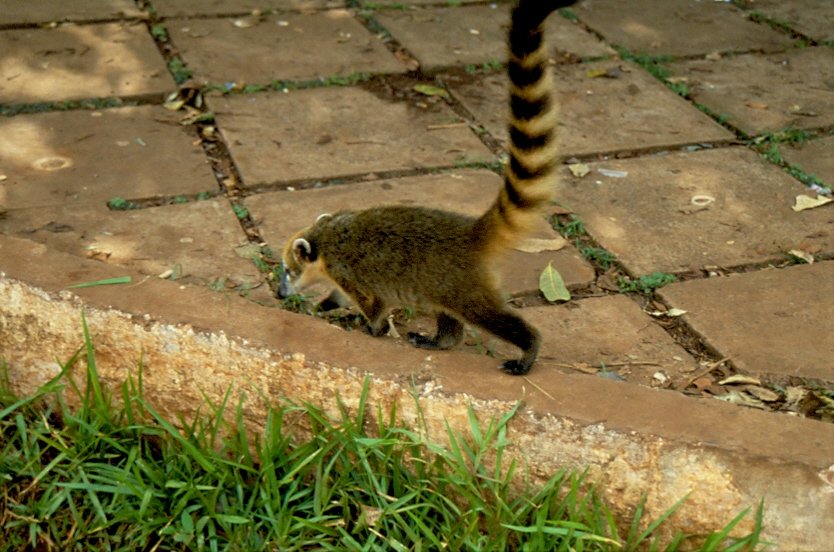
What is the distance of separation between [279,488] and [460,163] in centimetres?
215

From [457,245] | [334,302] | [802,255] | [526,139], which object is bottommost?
[334,302]

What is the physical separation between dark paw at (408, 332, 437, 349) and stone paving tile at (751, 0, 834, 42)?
3856 millimetres

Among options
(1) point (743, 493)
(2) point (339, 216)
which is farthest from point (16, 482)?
(1) point (743, 493)

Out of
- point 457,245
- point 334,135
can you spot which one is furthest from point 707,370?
point 334,135

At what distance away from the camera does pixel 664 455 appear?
270 centimetres

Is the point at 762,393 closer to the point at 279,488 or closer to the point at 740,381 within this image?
the point at 740,381

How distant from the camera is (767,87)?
18.4 feet

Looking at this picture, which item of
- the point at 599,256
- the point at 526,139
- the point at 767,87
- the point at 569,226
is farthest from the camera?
the point at 767,87

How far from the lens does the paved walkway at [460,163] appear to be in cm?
343

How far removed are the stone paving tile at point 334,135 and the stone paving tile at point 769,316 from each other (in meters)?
1.35

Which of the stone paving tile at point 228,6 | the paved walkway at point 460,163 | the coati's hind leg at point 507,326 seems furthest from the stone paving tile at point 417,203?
the stone paving tile at point 228,6

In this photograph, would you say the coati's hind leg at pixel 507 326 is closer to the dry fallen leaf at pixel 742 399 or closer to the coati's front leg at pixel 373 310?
the coati's front leg at pixel 373 310

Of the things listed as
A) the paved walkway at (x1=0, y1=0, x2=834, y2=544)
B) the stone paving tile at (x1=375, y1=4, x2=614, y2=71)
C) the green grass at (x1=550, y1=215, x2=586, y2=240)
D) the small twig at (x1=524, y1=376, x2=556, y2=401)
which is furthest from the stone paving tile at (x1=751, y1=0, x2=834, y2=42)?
the small twig at (x1=524, y1=376, x2=556, y2=401)

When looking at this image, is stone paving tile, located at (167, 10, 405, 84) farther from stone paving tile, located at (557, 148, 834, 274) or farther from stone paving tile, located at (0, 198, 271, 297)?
stone paving tile, located at (557, 148, 834, 274)
